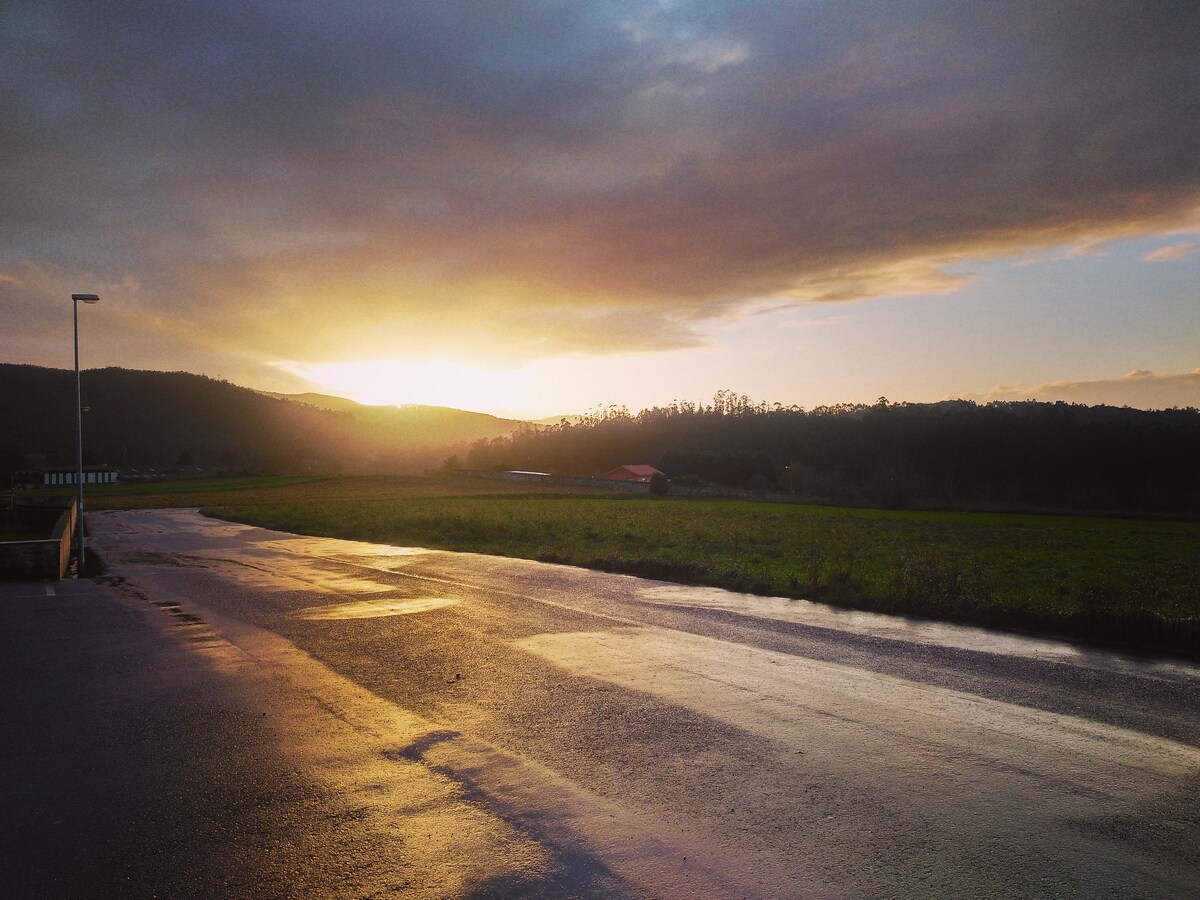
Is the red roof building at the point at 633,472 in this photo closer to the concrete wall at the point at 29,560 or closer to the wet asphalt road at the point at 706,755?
the concrete wall at the point at 29,560

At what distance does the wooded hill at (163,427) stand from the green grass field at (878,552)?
262ft

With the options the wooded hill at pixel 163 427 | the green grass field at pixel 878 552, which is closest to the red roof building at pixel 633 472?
the wooded hill at pixel 163 427

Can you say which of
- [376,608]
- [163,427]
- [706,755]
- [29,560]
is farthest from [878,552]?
[163,427]

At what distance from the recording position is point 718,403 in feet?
570

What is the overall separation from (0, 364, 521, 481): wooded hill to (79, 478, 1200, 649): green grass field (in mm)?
79715

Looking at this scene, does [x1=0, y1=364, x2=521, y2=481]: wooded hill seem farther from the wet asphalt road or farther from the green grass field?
the wet asphalt road

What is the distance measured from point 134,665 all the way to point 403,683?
12.3 feet

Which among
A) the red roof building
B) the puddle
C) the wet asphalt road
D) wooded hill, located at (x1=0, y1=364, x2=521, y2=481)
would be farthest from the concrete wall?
wooded hill, located at (x1=0, y1=364, x2=521, y2=481)

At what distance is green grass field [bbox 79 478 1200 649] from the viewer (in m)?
13.2

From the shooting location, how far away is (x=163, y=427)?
149m

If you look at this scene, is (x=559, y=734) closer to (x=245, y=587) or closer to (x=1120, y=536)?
(x=245, y=587)

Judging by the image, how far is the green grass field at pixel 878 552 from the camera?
13195 mm

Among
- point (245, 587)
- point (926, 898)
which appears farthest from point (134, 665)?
point (926, 898)

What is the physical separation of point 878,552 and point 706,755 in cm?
2125
